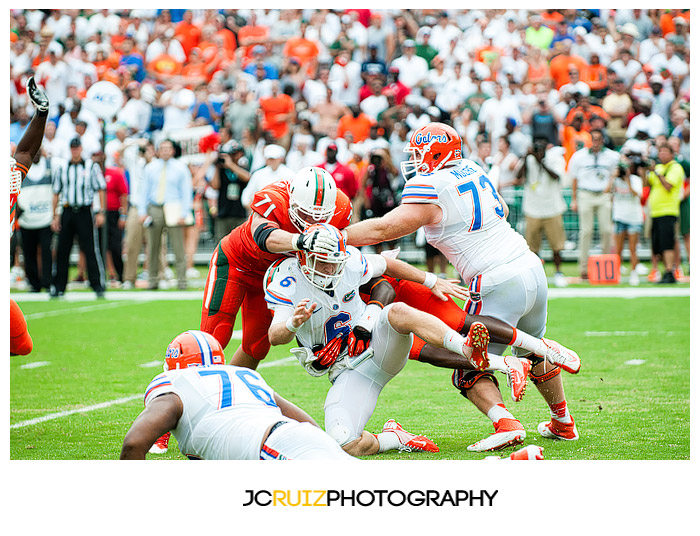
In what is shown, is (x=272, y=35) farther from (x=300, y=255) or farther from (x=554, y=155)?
(x=300, y=255)

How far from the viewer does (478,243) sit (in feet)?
14.9

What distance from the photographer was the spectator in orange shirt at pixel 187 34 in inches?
679

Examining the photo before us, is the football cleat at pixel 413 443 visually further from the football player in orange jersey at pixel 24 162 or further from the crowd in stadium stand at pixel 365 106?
the crowd in stadium stand at pixel 365 106

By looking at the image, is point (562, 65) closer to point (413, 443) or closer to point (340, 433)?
point (413, 443)

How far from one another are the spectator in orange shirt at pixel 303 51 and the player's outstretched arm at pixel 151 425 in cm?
1314

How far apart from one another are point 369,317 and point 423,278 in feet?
1.14

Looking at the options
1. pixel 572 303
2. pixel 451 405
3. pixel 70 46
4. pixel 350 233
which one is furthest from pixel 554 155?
pixel 70 46

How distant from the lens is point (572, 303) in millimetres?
9953

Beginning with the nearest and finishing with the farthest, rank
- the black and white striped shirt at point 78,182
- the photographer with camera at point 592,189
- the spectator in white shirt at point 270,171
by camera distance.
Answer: the black and white striped shirt at point 78,182 → the spectator in white shirt at point 270,171 → the photographer with camera at point 592,189

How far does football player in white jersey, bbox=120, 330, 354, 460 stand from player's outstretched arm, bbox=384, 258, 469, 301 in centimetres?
126

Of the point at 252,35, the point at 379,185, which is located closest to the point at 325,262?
the point at 379,185

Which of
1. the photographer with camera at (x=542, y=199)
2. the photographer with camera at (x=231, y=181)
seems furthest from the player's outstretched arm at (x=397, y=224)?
the photographer with camera at (x=231, y=181)

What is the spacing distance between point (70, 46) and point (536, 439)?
14595 mm

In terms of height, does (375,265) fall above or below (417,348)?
above
